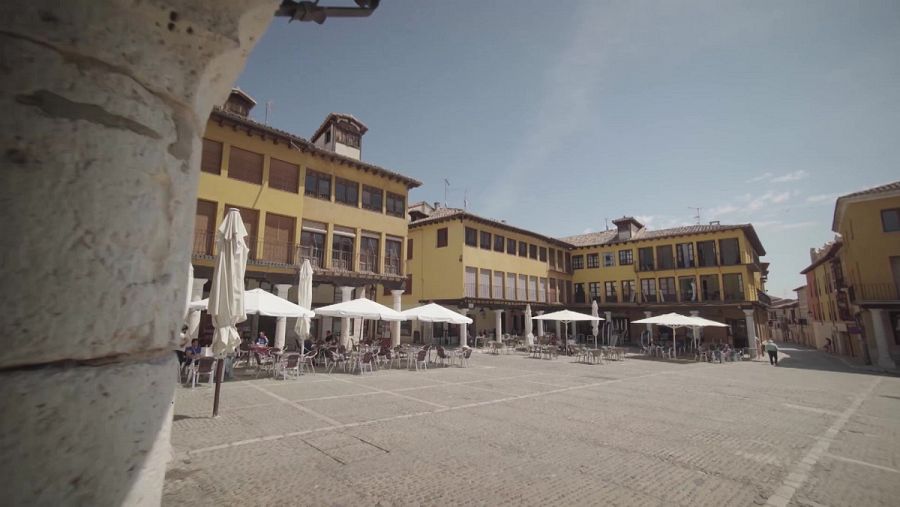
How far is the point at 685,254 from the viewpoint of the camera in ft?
102

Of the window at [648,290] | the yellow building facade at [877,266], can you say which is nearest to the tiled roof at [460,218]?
the window at [648,290]

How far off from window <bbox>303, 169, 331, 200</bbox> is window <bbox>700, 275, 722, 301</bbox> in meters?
27.1

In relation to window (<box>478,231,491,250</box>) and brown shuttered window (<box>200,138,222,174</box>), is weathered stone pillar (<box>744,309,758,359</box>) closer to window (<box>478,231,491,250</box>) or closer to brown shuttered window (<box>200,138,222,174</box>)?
window (<box>478,231,491,250</box>)

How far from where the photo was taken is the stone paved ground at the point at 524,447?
4223 mm

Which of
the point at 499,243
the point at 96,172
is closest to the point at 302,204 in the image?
the point at 499,243

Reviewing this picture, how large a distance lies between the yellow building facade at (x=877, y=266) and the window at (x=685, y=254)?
374 inches

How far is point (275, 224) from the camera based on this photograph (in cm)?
1711

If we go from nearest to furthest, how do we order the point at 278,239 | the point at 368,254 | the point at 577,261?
the point at 278,239
the point at 368,254
the point at 577,261

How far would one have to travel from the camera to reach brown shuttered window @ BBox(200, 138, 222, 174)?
15.2 metres

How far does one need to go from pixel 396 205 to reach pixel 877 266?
960 inches

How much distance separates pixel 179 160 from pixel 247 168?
1727cm

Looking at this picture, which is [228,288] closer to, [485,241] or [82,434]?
[82,434]

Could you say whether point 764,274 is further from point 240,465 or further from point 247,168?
point 240,465

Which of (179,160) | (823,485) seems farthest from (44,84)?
(823,485)
